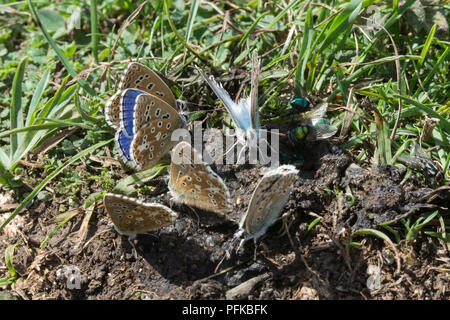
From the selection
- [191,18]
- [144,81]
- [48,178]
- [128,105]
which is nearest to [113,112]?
[128,105]

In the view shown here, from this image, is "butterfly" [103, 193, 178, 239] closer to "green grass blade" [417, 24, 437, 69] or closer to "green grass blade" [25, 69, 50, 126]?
"green grass blade" [25, 69, 50, 126]

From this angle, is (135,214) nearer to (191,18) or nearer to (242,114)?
(242,114)

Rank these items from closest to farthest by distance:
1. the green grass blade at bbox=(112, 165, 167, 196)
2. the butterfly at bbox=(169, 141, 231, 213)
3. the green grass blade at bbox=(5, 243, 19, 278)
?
1. the butterfly at bbox=(169, 141, 231, 213)
2. the green grass blade at bbox=(5, 243, 19, 278)
3. the green grass blade at bbox=(112, 165, 167, 196)

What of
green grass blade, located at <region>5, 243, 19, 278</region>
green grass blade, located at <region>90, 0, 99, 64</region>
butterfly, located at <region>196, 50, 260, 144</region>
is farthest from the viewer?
green grass blade, located at <region>90, 0, 99, 64</region>

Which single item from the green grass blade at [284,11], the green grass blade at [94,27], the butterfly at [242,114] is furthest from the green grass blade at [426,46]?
the green grass blade at [94,27]

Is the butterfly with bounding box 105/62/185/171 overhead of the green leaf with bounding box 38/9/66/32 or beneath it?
beneath

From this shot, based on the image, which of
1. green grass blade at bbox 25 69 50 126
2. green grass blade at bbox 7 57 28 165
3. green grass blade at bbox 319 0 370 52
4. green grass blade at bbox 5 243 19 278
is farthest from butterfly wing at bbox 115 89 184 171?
green grass blade at bbox 319 0 370 52
